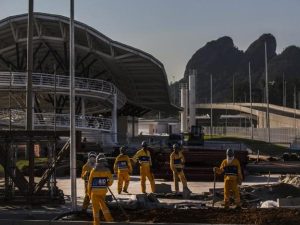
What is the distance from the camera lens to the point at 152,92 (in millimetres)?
68562

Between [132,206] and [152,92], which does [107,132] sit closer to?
[152,92]

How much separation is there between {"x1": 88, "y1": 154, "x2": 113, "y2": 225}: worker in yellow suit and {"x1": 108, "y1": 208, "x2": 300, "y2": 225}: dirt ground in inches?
35.0

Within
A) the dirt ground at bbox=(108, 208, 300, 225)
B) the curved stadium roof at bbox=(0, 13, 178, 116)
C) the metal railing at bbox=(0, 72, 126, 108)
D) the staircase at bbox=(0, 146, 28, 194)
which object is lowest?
the dirt ground at bbox=(108, 208, 300, 225)

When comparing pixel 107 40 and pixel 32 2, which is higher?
pixel 107 40

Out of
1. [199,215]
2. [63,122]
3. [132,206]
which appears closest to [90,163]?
[132,206]

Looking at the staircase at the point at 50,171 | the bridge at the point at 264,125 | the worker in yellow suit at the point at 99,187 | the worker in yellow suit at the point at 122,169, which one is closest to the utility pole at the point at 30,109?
the staircase at the point at 50,171

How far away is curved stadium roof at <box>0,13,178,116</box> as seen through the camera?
5109cm

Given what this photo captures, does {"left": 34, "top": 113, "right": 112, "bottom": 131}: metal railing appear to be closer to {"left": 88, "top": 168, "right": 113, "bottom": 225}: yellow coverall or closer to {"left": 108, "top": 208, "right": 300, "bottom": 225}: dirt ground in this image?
{"left": 108, "top": 208, "right": 300, "bottom": 225}: dirt ground

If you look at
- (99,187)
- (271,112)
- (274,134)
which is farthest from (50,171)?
(271,112)

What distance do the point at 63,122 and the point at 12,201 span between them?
28487mm

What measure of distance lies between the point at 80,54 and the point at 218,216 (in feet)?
144

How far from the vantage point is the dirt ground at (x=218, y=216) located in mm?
13180

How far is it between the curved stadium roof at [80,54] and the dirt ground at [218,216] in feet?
119

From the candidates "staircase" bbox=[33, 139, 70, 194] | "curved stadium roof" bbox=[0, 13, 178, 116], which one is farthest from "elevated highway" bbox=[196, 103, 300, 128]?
"staircase" bbox=[33, 139, 70, 194]
